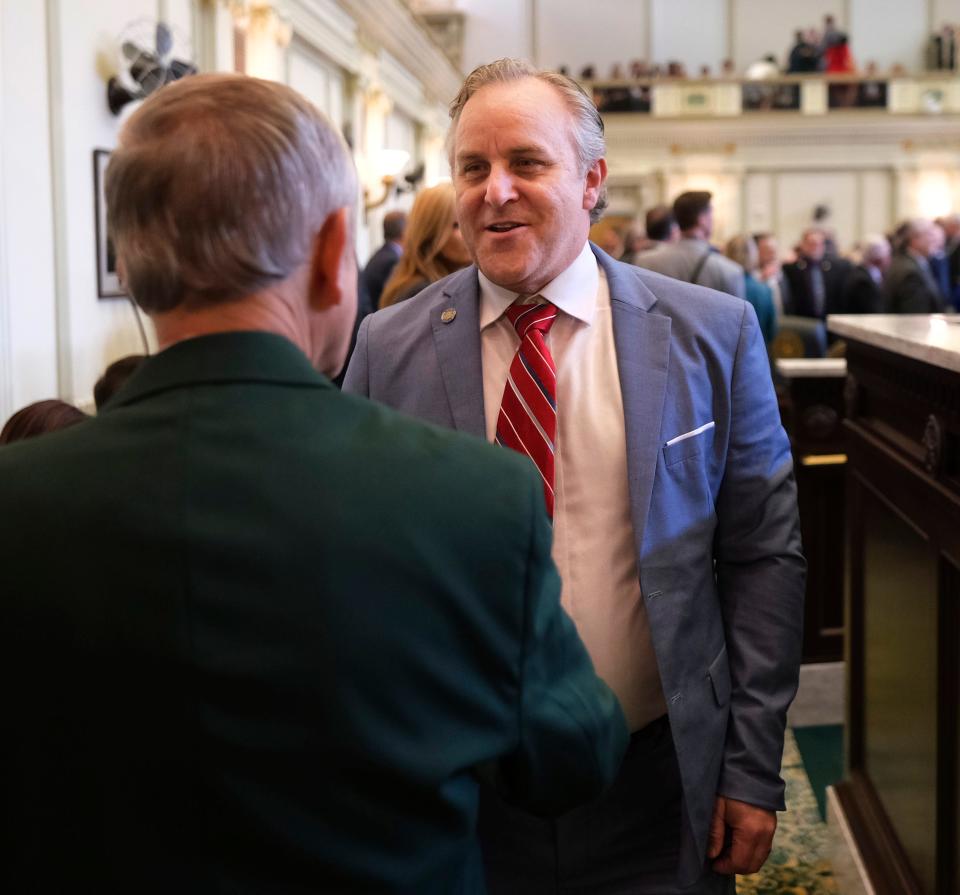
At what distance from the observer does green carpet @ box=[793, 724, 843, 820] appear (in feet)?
13.8

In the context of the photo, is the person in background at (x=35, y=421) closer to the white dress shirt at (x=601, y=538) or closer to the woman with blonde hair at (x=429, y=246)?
the white dress shirt at (x=601, y=538)

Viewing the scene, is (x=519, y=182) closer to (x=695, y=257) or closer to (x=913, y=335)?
(x=913, y=335)

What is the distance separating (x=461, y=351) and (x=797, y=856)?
2.40 m

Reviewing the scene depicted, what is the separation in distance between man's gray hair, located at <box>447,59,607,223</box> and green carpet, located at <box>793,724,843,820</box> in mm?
2699

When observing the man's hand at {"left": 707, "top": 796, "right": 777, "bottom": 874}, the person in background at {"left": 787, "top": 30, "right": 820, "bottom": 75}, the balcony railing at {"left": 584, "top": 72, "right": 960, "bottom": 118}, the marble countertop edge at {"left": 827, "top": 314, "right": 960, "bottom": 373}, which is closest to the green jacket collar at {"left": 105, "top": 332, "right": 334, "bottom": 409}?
the man's hand at {"left": 707, "top": 796, "right": 777, "bottom": 874}

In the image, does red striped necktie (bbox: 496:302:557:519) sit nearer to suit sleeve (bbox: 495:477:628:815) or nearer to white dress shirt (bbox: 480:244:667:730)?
white dress shirt (bbox: 480:244:667:730)

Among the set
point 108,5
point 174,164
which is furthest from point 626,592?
point 108,5

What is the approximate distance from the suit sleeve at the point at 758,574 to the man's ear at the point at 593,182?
31cm

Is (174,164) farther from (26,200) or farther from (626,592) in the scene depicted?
(26,200)

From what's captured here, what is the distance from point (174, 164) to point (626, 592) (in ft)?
3.50

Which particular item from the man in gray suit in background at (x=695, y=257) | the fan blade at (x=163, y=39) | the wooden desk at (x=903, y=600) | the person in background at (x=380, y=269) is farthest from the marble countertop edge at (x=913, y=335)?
the fan blade at (x=163, y=39)

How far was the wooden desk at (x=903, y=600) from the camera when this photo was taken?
234 cm

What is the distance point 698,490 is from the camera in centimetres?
193

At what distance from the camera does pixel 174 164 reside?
1058 millimetres
